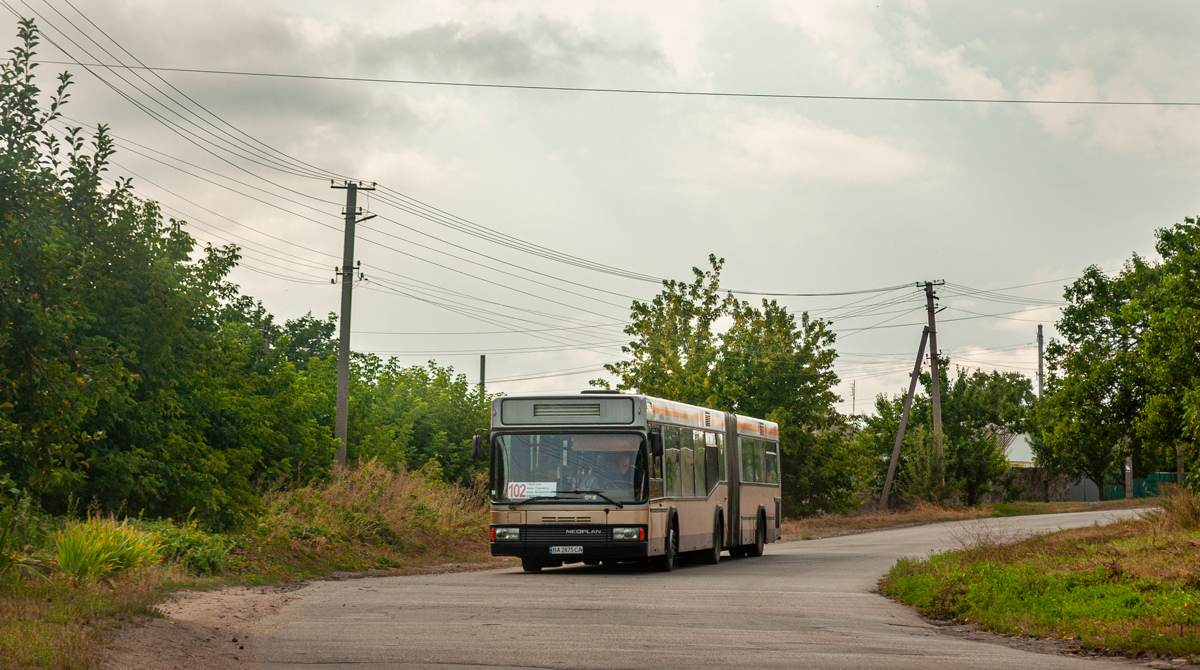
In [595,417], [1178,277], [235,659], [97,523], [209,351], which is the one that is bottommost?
[235,659]

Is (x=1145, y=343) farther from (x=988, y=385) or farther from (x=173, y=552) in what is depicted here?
(x=988, y=385)

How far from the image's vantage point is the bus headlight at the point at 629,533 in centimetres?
1994

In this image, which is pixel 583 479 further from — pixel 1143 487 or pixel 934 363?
pixel 1143 487

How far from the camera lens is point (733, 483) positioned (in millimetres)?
26469

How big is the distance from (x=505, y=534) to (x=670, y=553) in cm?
309

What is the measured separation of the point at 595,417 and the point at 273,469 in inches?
411

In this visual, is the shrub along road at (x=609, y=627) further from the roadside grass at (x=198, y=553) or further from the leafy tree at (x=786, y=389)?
the leafy tree at (x=786, y=389)

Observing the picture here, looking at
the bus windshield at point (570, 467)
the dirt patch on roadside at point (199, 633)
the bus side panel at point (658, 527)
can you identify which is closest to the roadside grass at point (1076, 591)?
the bus side panel at point (658, 527)

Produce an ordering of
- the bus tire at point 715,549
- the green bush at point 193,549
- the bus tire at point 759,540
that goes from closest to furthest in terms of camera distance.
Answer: the green bush at point 193,549, the bus tire at point 715,549, the bus tire at point 759,540

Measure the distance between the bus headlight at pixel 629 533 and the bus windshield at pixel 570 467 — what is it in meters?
0.49

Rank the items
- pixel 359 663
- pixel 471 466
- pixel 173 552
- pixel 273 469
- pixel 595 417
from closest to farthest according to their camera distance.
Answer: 1. pixel 359 663
2. pixel 173 552
3. pixel 595 417
4. pixel 273 469
5. pixel 471 466

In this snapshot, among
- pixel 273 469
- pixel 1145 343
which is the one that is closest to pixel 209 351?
pixel 273 469

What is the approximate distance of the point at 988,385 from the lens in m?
74.1

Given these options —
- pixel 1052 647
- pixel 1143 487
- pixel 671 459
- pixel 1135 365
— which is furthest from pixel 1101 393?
pixel 1143 487
